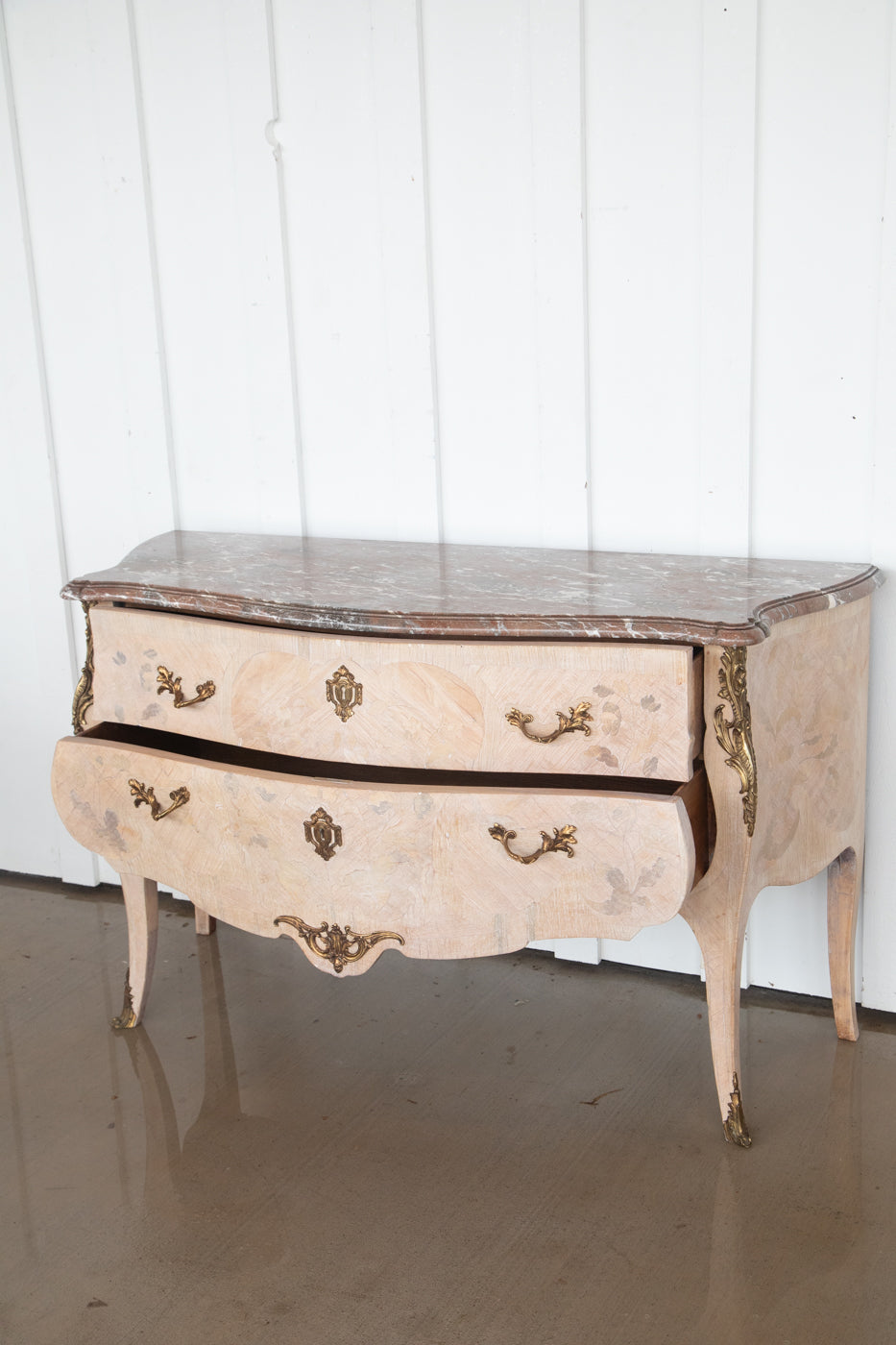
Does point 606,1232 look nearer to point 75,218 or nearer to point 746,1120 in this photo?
point 746,1120

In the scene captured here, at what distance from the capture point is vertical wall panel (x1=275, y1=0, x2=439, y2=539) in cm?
237

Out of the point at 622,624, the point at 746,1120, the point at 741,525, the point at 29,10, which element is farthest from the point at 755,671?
the point at 29,10

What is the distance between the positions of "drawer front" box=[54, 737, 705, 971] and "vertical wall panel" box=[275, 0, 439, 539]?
75 centimetres

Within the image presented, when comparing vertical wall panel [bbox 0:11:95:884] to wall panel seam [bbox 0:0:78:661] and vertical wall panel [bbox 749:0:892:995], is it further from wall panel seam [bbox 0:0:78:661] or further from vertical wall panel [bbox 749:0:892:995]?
vertical wall panel [bbox 749:0:892:995]

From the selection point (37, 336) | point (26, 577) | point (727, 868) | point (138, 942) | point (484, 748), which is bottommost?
point (138, 942)

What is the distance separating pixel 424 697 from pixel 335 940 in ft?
1.42

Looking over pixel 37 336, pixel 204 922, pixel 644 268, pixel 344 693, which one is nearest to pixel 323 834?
pixel 344 693

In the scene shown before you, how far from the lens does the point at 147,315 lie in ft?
8.84

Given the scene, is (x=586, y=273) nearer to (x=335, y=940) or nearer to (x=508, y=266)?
(x=508, y=266)

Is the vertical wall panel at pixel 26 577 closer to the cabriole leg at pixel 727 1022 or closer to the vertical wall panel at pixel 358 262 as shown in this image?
the vertical wall panel at pixel 358 262

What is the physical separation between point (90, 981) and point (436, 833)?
1.08m

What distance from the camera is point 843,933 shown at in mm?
2258

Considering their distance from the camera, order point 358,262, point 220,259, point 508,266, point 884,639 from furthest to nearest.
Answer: point 220,259 → point 358,262 → point 508,266 → point 884,639

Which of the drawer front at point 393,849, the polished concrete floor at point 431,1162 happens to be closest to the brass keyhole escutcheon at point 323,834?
the drawer front at point 393,849
